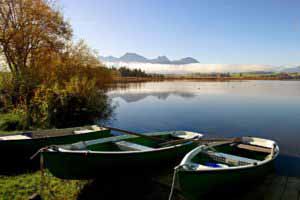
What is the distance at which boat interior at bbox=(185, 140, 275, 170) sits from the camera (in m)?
4.60

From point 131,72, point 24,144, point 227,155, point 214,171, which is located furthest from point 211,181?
point 131,72

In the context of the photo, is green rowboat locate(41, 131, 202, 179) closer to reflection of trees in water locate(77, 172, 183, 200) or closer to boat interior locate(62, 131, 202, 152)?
boat interior locate(62, 131, 202, 152)

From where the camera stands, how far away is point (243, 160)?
4734mm

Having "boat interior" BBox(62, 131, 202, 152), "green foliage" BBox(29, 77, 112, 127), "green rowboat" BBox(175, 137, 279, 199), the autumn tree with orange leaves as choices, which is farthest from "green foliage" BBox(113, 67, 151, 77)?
"green rowboat" BBox(175, 137, 279, 199)

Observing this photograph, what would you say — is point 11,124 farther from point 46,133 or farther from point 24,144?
point 24,144

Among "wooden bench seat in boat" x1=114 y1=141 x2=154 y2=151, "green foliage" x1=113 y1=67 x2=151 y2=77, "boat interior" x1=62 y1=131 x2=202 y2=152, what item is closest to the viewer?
"boat interior" x1=62 y1=131 x2=202 y2=152

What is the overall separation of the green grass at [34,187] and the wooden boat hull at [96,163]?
1.04 feet

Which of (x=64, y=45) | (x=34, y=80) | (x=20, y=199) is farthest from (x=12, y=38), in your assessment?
(x=20, y=199)

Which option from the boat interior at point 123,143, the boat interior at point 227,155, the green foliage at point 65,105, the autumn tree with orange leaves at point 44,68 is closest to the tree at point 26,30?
the autumn tree with orange leaves at point 44,68

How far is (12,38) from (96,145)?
38.6 feet

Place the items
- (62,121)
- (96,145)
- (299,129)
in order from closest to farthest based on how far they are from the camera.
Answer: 1. (96,145)
2. (62,121)
3. (299,129)

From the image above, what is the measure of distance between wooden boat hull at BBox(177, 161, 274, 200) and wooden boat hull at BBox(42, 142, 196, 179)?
1.26 meters

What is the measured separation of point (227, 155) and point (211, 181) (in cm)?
129

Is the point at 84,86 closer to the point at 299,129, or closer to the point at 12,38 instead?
the point at 12,38
